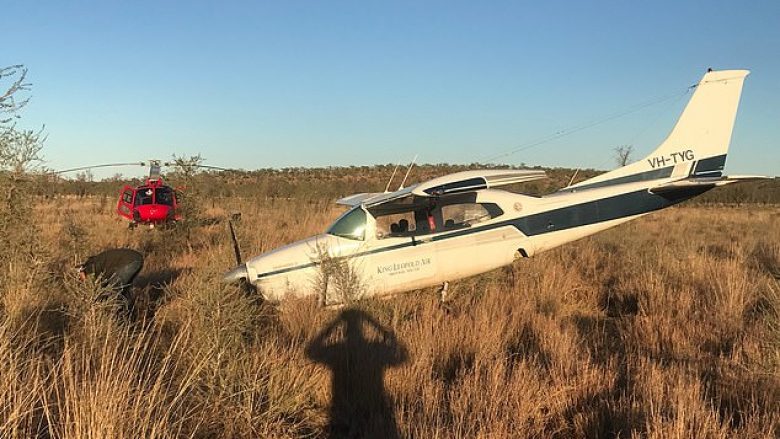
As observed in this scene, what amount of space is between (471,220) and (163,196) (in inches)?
565

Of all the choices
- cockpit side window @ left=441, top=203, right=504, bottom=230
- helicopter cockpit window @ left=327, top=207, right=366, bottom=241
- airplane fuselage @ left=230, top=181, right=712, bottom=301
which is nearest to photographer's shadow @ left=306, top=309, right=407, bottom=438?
airplane fuselage @ left=230, top=181, right=712, bottom=301

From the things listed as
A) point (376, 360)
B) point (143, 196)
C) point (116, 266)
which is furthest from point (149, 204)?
point (376, 360)

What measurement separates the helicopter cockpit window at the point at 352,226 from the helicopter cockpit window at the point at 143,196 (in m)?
12.8

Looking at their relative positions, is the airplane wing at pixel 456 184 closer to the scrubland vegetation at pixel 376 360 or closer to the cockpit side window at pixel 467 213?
the cockpit side window at pixel 467 213

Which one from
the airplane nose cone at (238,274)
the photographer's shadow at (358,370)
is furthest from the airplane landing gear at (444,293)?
the airplane nose cone at (238,274)

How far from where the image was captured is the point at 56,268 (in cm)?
839

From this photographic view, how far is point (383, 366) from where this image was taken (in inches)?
173

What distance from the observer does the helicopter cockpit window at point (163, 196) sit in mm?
17859

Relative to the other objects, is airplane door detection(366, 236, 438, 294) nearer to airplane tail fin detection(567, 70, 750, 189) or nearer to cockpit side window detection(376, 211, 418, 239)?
cockpit side window detection(376, 211, 418, 239)

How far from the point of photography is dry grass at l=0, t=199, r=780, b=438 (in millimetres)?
3094

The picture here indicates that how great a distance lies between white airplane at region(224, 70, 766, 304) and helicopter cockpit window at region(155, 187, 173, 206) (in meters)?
11.3

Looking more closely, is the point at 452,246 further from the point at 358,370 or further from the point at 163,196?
the point at 163,196

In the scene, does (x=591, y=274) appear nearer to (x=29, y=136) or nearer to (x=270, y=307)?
(x=270, y=307)

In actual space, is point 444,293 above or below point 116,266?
below
